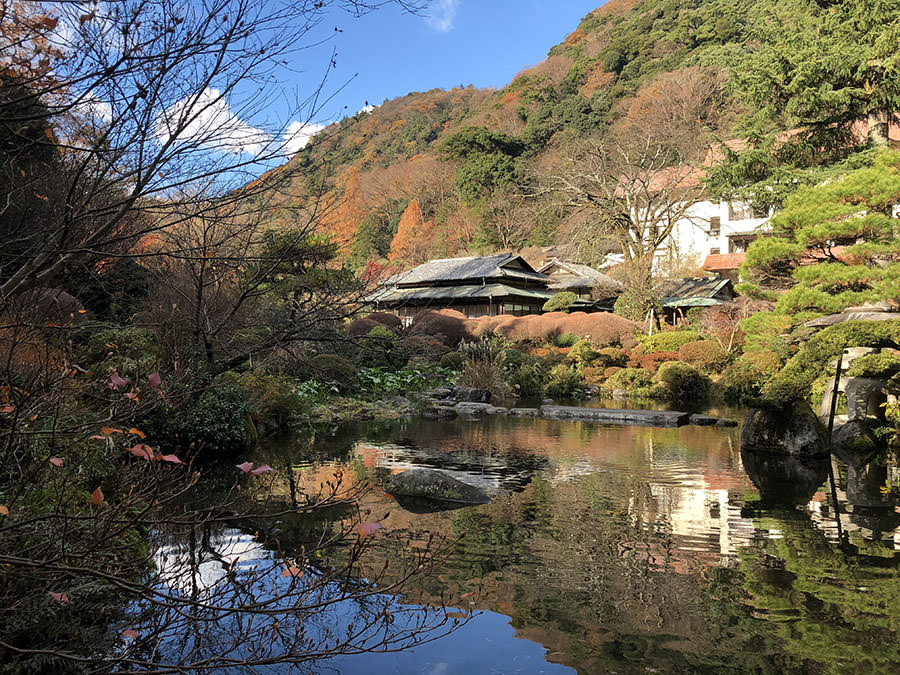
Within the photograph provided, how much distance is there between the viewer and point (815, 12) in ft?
65.7

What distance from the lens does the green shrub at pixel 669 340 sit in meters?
22.3

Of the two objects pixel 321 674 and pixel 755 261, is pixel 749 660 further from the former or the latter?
pixel 755 261

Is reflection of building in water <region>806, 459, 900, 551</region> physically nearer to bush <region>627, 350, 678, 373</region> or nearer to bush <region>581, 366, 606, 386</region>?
bush <region>627, 350, 678, 373</region>

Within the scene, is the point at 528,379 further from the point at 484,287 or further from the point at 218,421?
the point at 218,421

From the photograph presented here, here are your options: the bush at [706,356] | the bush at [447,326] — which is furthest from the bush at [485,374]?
the bush at [706,356]

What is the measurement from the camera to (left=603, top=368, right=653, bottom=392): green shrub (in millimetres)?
19938

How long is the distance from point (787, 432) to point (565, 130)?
1479 inches

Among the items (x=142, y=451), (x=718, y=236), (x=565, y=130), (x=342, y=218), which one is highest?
(x=565, y=130)

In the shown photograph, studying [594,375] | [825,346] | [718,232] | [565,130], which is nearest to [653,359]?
[594,375]

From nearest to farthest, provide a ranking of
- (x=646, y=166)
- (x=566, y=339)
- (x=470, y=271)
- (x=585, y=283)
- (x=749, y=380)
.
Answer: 1. (x=749, y=380)
2. (x=566, y=339)
3. (x=585, y=283)
4. (x=470, y=271)
5. (x=646, y=166)

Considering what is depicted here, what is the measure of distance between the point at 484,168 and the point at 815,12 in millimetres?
26120

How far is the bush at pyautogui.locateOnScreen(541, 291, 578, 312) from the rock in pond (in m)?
22.8

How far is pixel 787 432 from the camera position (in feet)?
32.8

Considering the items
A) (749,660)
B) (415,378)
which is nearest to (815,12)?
(415,378)
